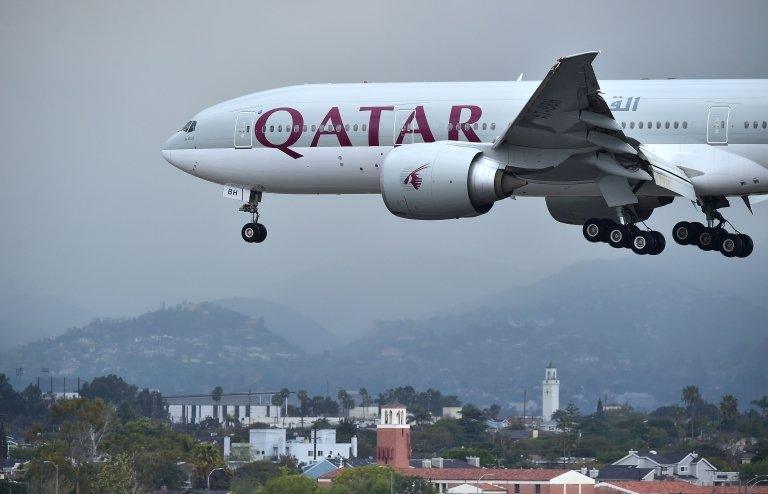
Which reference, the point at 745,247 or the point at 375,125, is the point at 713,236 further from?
the point at 375,125

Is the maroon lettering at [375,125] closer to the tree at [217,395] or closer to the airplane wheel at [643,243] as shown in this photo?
the airplane wheel at [643,243]

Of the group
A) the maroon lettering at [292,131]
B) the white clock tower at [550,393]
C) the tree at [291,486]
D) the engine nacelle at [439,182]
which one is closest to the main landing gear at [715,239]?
the engine nacelle at [439,182]

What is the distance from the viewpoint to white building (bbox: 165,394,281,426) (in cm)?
13466

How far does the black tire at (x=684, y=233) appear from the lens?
1865 inches

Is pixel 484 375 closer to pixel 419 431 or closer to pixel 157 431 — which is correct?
pixel 419 431

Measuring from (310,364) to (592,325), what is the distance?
104ft

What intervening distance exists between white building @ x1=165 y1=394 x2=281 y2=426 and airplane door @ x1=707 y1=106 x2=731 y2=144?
88271mm

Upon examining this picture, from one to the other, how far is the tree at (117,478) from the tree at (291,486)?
5231mm

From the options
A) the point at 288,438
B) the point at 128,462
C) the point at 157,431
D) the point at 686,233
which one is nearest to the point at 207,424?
the point at 288,438

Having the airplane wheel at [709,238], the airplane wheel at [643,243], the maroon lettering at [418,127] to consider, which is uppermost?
the maroon lettering at [418,127]

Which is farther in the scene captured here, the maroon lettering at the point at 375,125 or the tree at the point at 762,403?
the tree at the point at 762,403

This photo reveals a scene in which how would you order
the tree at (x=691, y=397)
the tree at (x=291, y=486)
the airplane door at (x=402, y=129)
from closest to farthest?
the airplane door at (x=402, y=129) < the tree at (x=291, y=486) < the tree at (x=691, y=397)

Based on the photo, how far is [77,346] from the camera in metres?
162

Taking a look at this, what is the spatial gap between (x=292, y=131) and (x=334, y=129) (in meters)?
1.58
